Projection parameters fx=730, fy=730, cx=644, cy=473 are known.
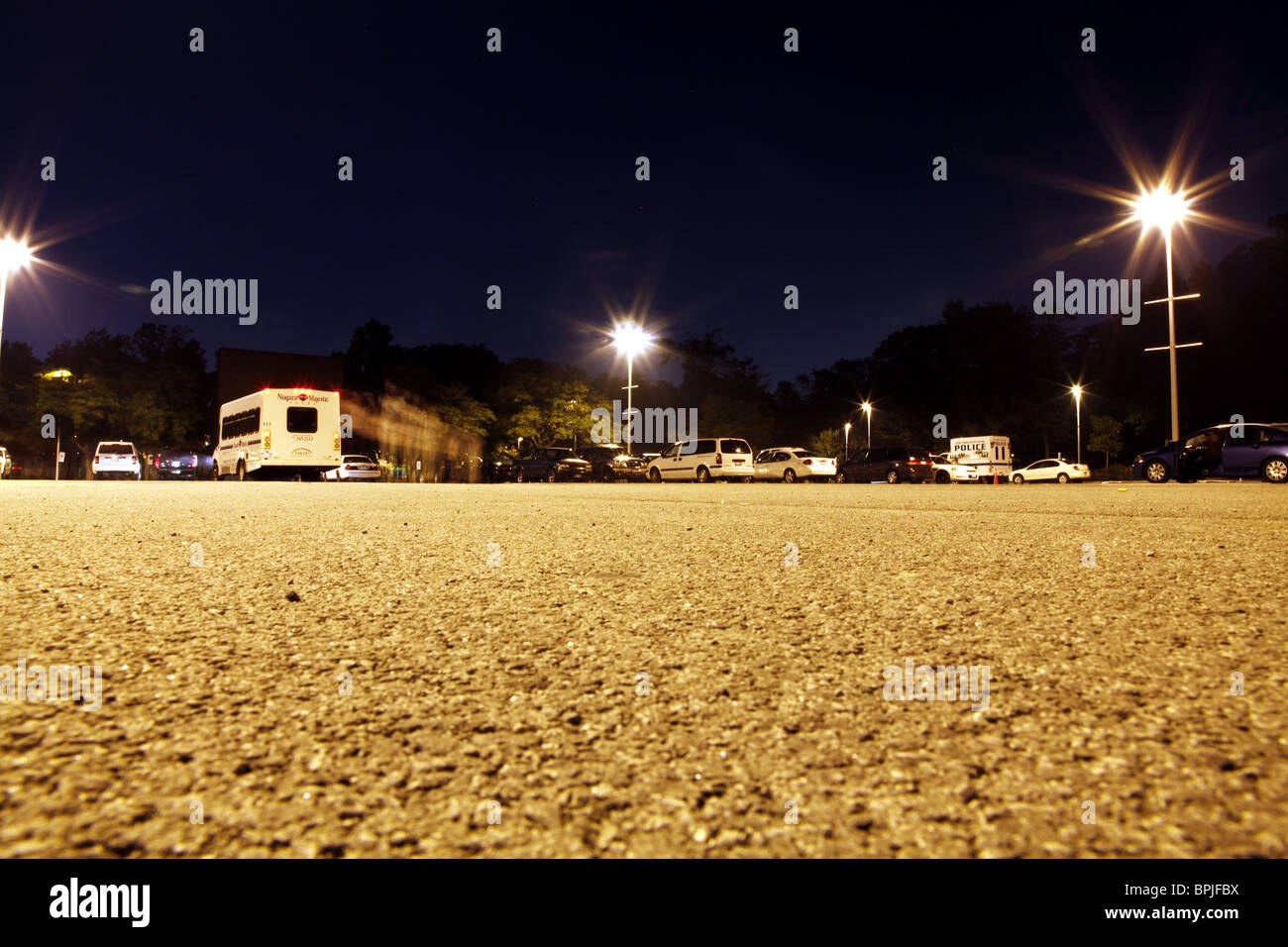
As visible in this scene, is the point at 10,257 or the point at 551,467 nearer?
the point at 10,257

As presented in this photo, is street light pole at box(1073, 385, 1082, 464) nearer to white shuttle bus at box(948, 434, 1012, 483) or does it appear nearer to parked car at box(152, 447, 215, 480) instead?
white shuttle bus at box(948, 434, 1012, 483)

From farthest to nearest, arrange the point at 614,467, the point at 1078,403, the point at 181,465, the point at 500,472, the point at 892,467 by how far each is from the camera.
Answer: the point at 1078,403
the point at 181,465
the point at 500,472
the point at 614,467
the point at 892,467

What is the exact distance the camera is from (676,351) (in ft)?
245

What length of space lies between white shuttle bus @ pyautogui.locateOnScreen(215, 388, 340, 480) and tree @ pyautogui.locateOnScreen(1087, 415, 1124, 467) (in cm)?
4955

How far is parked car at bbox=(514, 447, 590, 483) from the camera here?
3562cm

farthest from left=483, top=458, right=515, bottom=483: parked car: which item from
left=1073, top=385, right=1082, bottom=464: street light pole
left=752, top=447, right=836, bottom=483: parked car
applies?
left=1073, top=385, right=1082, bottom=464: street light pole

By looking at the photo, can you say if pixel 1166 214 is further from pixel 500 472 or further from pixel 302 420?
pixel 302 420

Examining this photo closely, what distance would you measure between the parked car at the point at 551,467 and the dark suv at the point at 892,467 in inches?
495

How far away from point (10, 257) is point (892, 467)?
114 ft

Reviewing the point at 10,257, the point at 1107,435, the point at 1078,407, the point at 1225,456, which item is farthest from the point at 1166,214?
the point at 10,257

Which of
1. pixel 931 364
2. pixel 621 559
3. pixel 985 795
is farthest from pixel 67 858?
pixel 931 364

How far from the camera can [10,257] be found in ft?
80.2

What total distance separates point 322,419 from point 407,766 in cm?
2867

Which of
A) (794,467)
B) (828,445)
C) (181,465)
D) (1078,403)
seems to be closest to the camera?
(794,467)
